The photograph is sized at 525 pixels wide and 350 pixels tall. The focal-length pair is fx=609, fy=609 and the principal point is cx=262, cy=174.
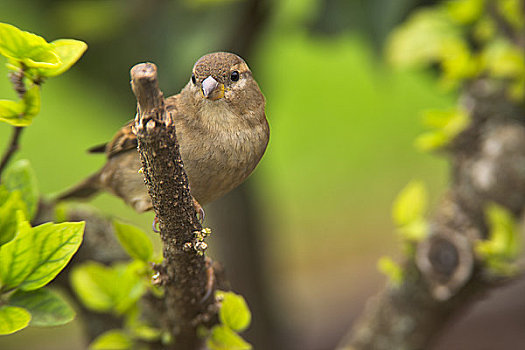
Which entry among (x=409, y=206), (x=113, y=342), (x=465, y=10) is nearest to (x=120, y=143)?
(x=113, y=342)

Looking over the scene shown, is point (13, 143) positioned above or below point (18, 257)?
above

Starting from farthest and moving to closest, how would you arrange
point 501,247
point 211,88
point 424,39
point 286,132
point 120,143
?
point 286,132
point 424,39
point 501,247
point 120,143
point 211,88

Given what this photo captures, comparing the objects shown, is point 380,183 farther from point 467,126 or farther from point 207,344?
point 207,344

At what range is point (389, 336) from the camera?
157cm

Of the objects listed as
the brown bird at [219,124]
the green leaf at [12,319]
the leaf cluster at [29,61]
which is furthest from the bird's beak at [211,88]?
the green leaf at [12,319]

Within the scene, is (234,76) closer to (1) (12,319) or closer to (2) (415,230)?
(1) (12,319)

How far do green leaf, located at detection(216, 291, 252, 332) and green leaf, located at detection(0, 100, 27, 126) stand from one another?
388 millimetres

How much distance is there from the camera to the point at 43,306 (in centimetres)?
87

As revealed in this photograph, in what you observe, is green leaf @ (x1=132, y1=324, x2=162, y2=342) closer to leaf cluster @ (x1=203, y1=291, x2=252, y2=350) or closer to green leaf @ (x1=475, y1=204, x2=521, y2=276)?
leaf cluster @ (x1=203, y1=291, x2=252, y2=350)

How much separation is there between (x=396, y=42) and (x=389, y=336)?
2.47 ft

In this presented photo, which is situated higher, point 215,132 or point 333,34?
point 333,34

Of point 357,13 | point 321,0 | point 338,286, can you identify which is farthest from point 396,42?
point 338,286

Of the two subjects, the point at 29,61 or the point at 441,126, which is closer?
the point at 29,61

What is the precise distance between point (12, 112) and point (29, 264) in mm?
204
